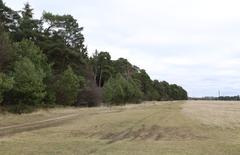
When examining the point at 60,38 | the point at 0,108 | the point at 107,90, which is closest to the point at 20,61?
the point at 0,108

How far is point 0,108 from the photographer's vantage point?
45.4 metres

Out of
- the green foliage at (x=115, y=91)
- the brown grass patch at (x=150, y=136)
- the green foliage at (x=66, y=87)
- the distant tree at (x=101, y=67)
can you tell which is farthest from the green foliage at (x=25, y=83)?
the distant tree at (x=101, y=67)

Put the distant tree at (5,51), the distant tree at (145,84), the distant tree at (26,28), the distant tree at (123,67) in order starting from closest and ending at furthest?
the distant tree at (5,51) → the distant tree at (26,28) → the distant tree at (123,67) → the distant tree at (145,84)

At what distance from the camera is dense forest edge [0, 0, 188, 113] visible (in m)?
43.8

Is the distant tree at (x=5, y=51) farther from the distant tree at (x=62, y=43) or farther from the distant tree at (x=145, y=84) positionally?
the distant tree at (x=145, y=84)

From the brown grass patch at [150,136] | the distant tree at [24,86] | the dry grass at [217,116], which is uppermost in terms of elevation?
the distant tree at [24,86]

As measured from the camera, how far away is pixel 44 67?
56.3 meters

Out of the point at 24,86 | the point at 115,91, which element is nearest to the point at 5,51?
the point at 24,86

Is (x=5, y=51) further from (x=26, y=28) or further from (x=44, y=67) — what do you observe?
(x=26, y=28)

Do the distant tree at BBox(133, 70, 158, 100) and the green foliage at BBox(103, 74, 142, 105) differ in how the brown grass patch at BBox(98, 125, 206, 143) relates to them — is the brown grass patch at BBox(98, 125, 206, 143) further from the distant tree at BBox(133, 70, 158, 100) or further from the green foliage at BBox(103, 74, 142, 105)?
the distant tree at BBox(133, 70, 158, 100)

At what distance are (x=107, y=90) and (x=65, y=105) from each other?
2070 centimetres

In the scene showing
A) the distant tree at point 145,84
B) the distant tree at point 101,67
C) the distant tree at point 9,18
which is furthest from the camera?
the distant tree at point 145,84

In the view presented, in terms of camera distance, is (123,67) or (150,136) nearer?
(150,136)

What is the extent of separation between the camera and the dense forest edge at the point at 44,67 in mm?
43812
